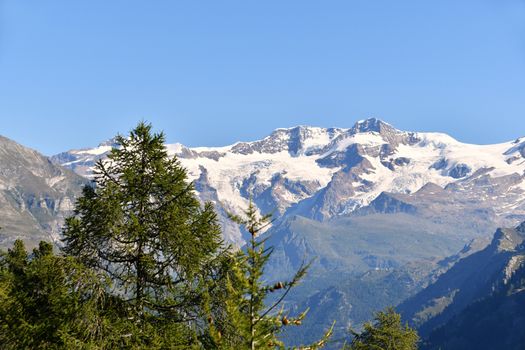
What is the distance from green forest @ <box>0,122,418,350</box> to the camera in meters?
18.8

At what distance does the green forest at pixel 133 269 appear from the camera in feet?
61.8

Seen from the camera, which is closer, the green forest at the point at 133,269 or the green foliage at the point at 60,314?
the green foliage at the point at 60,314

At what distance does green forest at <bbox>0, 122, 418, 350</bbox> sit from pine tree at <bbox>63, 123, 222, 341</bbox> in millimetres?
34

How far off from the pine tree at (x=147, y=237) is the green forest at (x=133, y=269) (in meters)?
0.03

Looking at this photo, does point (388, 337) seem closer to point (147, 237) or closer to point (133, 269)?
point (133, 269)

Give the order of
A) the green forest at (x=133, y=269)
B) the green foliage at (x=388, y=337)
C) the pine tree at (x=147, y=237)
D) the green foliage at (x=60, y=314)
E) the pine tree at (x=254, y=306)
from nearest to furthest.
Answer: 1. the pine tree at (x=254, y=306)
2. the green foliage at (x=60, y=314)
3. the green forest at (x=133, y=269)
4. the pine tree at (x=147, y=237)
5. the green foliage at (x=388, y=337)

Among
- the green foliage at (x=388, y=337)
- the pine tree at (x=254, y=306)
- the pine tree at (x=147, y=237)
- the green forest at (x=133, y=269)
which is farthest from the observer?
the green foliage at (x=388, y=337)

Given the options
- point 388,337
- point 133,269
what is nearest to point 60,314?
point 133,269

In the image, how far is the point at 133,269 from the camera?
874 inches

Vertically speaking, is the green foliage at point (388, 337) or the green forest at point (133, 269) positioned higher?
the green forest at point (133, 269)

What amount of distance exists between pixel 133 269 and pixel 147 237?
6.79 feet

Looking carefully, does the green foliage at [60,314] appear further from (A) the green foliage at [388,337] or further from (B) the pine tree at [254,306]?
(A) the green foliage at [388,337]

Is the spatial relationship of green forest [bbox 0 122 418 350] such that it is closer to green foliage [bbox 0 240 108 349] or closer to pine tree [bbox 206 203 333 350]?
green foliage [bbox 0 240 108 349]

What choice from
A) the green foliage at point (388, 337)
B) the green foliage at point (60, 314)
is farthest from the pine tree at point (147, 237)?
the green foliage at point (388, 337)
